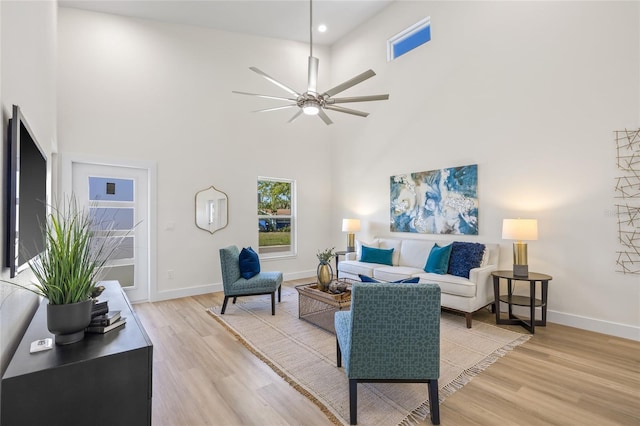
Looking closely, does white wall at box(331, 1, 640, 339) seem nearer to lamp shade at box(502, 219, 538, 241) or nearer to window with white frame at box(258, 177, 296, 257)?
lamp shade at box(502, 219, 538, 241)

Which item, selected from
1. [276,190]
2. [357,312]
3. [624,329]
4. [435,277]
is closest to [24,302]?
[357,312]

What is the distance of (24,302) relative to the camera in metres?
1.80

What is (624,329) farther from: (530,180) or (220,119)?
(220,119)

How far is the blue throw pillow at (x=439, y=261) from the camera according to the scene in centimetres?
421

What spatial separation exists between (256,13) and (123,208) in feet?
13.2

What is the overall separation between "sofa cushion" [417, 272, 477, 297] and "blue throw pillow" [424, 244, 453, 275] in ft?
0.45

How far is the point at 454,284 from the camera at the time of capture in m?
3.78

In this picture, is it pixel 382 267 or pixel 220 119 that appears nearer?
pixel 382 267

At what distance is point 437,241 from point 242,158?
3804 millimetres

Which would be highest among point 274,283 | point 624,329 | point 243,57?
point 243,57

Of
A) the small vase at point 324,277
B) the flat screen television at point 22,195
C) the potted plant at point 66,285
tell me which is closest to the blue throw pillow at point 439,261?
the small vase at point 324,277

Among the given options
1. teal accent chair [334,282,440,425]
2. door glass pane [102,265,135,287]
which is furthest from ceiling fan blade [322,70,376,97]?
door glass pane [102,265,135,287]

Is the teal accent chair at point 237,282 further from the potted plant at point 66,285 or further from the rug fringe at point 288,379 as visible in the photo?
the potted plant at point 66,285

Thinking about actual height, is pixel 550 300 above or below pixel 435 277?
below
